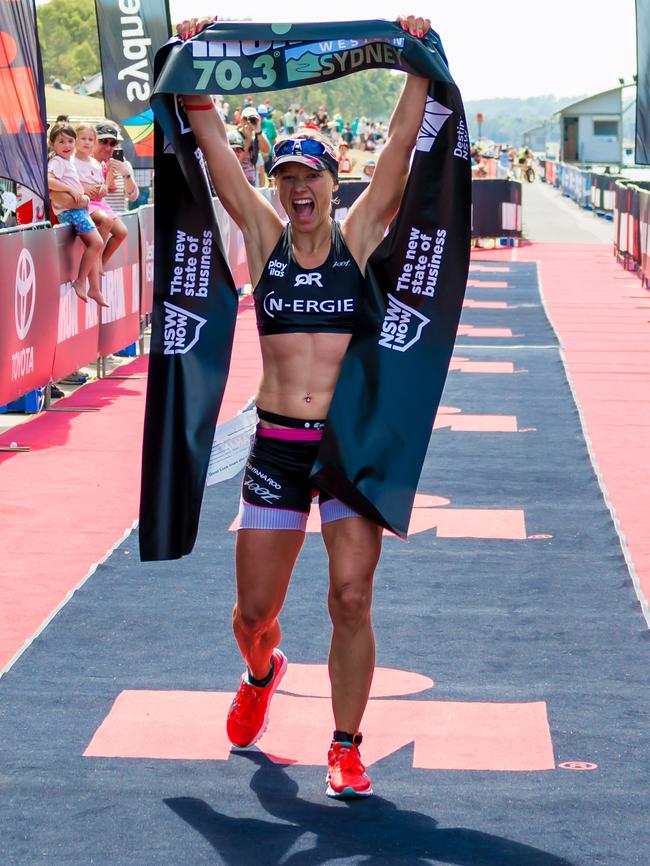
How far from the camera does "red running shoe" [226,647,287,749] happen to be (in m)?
5.05

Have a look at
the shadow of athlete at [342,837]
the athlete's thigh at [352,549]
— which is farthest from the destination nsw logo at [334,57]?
the shadow of athlete at [342,837]

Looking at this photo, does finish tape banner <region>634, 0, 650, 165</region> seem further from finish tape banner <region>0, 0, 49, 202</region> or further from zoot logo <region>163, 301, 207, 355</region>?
zoot logo <region>163, 301, 207, 355</region>

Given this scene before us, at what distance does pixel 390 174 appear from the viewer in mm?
4871

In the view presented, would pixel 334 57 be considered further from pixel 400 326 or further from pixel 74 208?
pixel 74 208

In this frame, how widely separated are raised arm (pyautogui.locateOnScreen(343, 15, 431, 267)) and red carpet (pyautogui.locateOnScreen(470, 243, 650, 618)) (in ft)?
9.01

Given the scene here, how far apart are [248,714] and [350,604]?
0.71 m

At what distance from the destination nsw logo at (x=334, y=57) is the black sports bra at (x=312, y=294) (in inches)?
22.8

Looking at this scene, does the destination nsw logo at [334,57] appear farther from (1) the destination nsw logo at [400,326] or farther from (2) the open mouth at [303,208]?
(1) the destination nsw logo at [400,326]

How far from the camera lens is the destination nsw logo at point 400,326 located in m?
4.79

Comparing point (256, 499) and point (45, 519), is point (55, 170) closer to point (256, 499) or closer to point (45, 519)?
point (45, 519)

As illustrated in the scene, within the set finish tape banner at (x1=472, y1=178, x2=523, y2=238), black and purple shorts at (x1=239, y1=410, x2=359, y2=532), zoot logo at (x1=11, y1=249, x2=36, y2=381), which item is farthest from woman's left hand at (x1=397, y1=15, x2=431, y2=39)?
finish tape banner at (x1=472, y1=178, x2=523, y2=238)

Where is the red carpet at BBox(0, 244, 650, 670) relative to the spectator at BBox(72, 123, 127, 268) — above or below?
below

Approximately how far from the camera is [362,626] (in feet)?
15.3

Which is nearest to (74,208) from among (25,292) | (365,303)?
(25,292)
